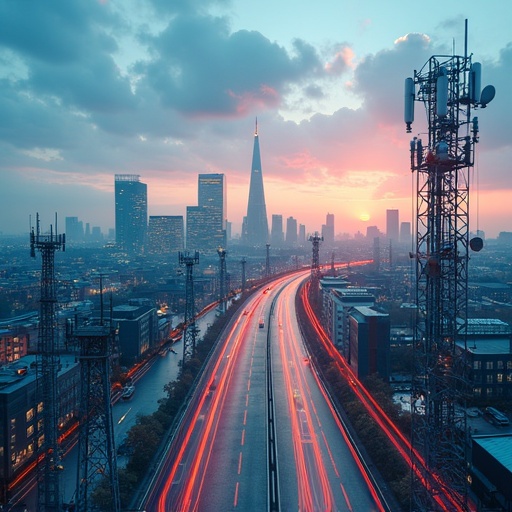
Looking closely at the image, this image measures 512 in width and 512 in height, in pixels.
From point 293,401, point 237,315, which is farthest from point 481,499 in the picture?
point 237,315

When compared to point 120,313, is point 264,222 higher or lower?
higher

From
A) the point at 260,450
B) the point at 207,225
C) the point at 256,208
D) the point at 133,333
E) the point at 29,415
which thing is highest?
the point at 256,208

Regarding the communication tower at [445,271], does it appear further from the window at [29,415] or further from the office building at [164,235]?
the office building at [164,235]

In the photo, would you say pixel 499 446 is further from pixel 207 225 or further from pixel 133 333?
pixel 207 225

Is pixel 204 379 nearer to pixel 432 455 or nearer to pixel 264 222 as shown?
pixel 432 455

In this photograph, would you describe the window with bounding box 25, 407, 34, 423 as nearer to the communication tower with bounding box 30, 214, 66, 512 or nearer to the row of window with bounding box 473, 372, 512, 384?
the communication tower with bounding box 30, 214, 66, 512

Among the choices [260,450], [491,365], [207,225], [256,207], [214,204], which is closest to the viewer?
[260,450]

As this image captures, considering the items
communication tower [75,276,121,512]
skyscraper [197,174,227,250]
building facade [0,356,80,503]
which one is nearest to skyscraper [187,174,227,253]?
skyscraper [197,174,227,250]

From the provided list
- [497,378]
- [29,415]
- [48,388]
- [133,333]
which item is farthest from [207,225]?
[48,388]
